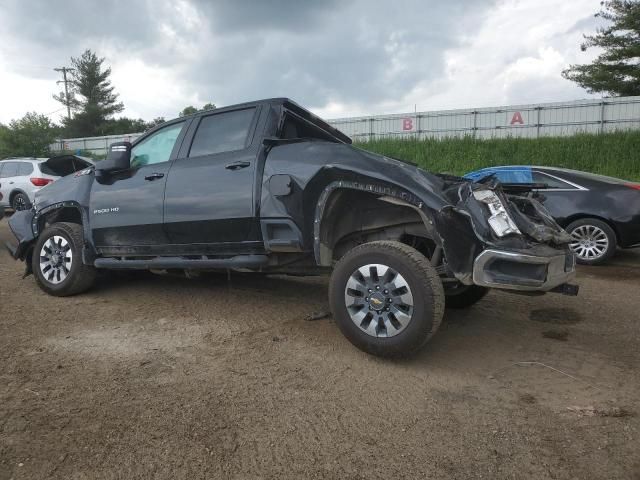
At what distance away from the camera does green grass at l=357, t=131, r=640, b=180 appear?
616 inches

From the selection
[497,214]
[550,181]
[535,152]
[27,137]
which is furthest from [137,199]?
[27,137]

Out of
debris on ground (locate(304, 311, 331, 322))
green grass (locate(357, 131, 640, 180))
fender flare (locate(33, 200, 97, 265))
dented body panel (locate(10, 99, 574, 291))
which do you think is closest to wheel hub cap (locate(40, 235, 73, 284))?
fender flare (locate(33, 200, 97, 265))

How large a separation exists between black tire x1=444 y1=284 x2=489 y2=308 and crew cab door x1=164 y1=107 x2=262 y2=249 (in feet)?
5.94

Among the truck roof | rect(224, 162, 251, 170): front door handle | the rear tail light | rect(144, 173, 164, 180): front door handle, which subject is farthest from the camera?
the rear tail light

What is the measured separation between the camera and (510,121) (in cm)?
1952

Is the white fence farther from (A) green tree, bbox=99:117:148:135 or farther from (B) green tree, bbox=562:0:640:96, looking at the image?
(A) green tree, bbox=99:117:148:135

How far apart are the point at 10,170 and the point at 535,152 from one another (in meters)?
16.4

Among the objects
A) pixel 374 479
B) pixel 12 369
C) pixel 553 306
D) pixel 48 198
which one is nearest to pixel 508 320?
pixel 553 306

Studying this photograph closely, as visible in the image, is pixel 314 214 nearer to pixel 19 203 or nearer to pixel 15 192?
pixel 19 203

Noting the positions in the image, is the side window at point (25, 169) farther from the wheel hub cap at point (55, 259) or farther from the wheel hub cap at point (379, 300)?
the wheel hub cap at point (379, 300)

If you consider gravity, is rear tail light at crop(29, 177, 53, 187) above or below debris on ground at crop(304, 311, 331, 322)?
above

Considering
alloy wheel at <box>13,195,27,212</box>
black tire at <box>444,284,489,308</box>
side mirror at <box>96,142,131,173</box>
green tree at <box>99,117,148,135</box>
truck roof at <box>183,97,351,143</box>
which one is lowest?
black tire at <box>444,284,489,308</box>

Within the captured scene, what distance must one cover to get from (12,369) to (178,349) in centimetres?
105

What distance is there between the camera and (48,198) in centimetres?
521
